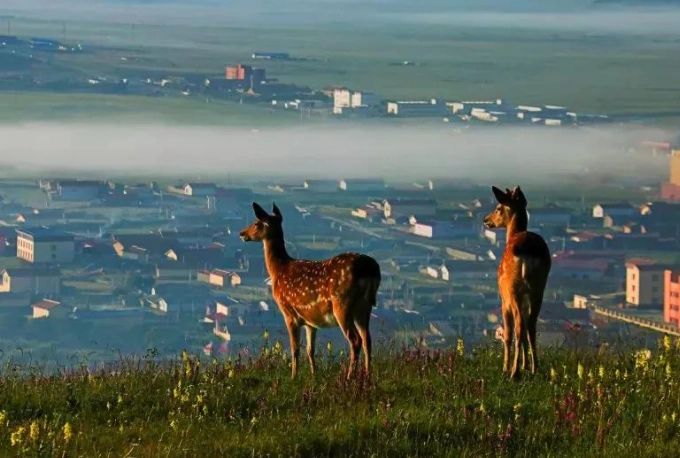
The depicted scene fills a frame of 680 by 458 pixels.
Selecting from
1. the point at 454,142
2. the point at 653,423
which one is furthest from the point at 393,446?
the point at 454,142

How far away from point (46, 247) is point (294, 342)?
3205 inches

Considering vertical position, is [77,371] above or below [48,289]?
above

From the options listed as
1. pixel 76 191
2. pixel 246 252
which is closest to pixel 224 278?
pixel 246 252

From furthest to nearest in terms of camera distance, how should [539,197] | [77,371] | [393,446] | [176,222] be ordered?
[539,197] < [176,222] < [77,371] < [393,446]

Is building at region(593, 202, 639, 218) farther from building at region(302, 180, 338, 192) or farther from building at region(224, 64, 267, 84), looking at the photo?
building at region(224, 64, 267, 84)

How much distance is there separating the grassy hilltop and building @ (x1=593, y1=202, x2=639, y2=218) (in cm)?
9697

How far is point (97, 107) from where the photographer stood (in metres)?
199

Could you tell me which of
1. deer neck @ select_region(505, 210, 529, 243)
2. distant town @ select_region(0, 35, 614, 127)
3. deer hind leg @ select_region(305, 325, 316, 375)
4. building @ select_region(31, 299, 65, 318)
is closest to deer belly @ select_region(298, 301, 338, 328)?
deer hind leg @ select_region(305, 325, 316, 375)

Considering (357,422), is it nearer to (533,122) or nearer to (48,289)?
(48,289)

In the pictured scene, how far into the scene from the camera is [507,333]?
1459 cm

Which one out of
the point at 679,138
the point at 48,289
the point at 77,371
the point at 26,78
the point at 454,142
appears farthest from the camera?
the point at 26,78

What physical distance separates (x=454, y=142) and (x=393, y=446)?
168 meters

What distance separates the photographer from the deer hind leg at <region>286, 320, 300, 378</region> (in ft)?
47.6

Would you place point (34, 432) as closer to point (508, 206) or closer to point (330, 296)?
point (330, 296)
